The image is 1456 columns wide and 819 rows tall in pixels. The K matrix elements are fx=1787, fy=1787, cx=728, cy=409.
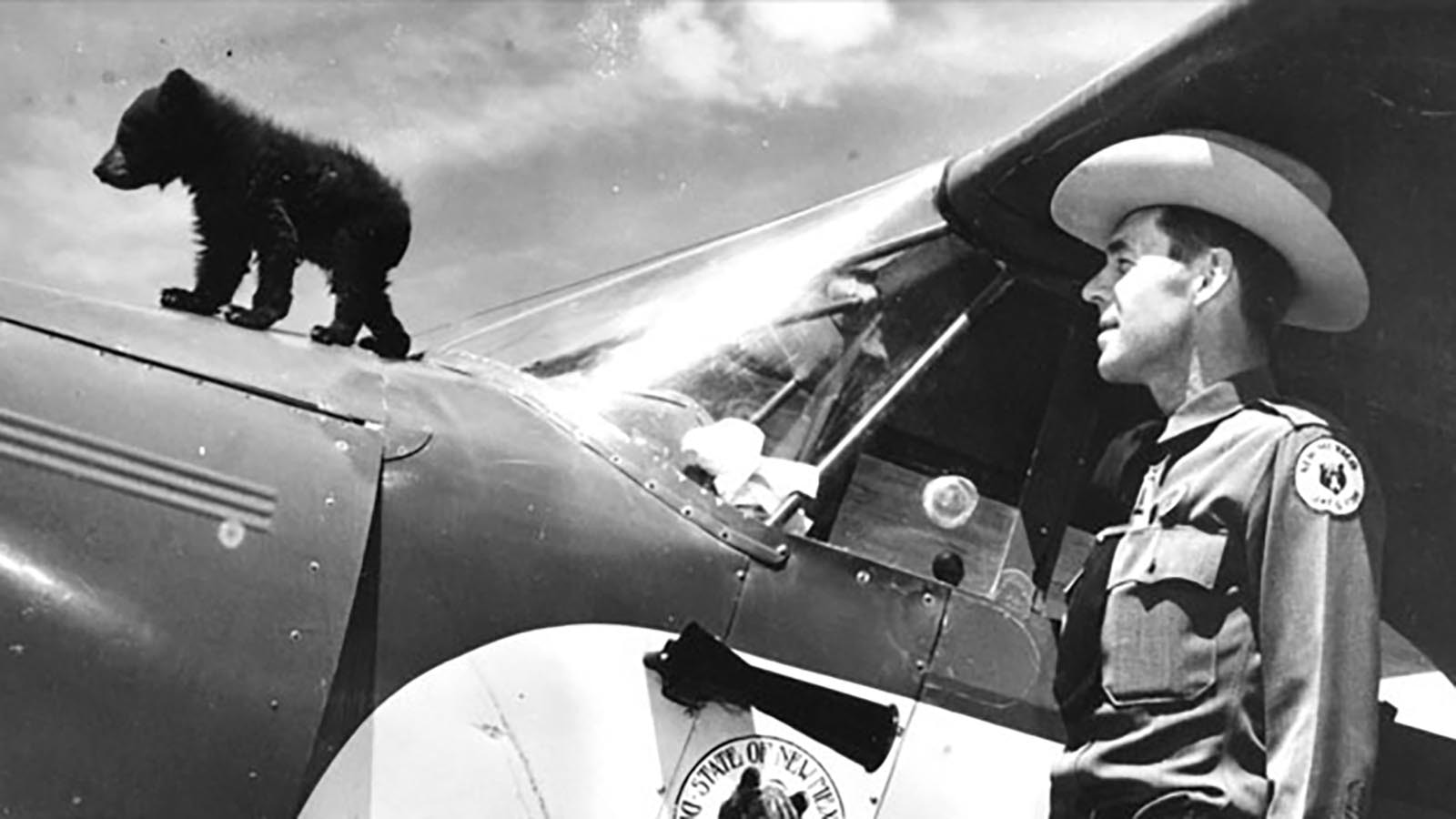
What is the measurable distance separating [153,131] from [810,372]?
1.72 metres

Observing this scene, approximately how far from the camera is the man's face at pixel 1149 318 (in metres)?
3.47

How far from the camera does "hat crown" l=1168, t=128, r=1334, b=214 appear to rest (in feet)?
11.9

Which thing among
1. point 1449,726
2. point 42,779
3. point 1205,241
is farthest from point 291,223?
point 1449,726

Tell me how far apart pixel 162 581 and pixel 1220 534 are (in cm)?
187

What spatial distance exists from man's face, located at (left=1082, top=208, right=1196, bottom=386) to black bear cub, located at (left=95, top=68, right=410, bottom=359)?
69.2 inches

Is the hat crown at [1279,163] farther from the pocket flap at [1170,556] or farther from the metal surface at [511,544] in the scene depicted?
the metal surface at [511,544]

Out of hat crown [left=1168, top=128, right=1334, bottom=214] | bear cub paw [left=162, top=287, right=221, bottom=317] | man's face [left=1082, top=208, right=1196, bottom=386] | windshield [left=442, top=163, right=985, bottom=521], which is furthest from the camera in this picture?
bear cub paw [left=162, top=287, right=221, bottom=317]

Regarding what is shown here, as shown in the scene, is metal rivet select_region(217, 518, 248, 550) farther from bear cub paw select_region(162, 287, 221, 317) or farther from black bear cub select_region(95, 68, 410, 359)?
black bear cub select_region(95, 68, 410, 359)

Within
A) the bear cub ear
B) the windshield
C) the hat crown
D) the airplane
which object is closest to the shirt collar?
the hat crown

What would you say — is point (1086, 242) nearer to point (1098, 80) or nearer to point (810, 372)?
point (1098, 80)

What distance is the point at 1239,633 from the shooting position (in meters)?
3.16

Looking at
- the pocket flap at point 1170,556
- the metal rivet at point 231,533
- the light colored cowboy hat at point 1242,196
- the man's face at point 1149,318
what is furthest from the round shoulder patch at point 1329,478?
the metal rivet at point 231,533

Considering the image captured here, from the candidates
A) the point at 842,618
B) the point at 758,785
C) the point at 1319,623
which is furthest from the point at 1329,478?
the point at 758,785

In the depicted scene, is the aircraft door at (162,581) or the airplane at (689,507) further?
the airplane at (689,507)
